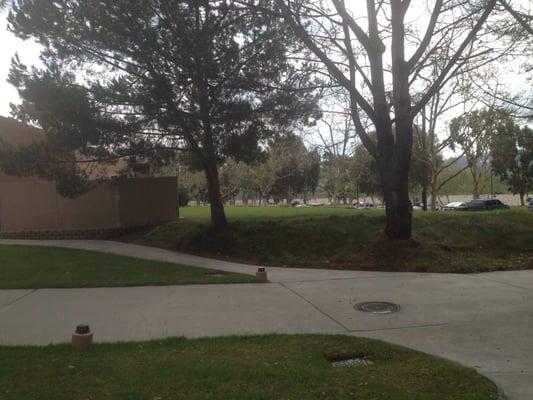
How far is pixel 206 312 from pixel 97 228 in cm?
1344

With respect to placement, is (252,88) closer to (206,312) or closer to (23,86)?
(23,86)

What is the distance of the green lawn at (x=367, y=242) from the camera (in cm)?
1206

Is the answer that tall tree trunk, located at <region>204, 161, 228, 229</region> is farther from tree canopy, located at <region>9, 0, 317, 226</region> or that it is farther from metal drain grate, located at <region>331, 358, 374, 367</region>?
metal drain grate, located at <region>331, 358, 374, 367</region>

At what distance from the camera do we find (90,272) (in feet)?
36.3

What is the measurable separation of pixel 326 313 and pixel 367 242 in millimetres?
6588

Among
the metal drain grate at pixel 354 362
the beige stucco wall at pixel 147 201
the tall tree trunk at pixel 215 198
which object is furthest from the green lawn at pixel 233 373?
the beige stucco wall at pixel 147 201

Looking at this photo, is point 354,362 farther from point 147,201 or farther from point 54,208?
point 54,208

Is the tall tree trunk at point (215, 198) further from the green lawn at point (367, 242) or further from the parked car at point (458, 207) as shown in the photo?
the parked car at point (458, 207)

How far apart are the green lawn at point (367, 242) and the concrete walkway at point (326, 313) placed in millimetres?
1579


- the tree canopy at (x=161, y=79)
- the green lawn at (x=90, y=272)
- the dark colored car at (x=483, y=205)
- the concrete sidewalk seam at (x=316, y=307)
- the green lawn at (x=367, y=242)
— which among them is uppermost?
the tree canopy at (x=161, y=79)

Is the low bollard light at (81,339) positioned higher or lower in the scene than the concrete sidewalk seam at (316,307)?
higher

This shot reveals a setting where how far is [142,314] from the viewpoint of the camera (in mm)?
7324

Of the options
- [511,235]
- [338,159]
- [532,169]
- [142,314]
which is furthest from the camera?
[532,169]

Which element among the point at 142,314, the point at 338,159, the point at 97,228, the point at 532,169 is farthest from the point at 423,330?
the point at 532,169
